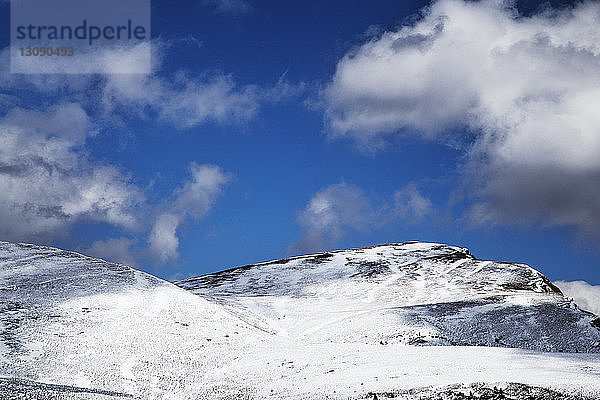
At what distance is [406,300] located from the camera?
64000mm

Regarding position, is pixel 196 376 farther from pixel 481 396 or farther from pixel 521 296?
pixel 521 296

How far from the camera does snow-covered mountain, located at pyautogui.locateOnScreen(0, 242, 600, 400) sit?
85.7ft

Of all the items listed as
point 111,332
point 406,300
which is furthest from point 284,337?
point 406,300

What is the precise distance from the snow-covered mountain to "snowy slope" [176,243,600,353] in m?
0.25

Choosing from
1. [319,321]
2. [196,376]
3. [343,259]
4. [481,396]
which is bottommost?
[481,396]

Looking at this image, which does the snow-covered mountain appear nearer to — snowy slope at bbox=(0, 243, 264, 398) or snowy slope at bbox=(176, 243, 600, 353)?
snowy slope at bbox=(0, 243, 264, 398)

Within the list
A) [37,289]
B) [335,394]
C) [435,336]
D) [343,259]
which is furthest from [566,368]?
[343,259]

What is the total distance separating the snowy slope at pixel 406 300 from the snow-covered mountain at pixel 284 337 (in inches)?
9.9

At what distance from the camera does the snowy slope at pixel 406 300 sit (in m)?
45.9

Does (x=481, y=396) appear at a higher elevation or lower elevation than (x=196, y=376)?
lower

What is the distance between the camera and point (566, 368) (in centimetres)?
2686

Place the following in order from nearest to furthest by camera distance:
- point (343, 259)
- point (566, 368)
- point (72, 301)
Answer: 1. point (566, 368)
2. point (72, 301)
3. point (343, 259)

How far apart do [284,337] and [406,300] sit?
25910mm

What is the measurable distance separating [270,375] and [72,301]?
2329cm
